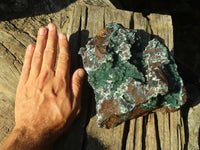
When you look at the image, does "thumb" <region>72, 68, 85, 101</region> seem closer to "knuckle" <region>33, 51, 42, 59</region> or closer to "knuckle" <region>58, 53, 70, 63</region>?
"knuckle" <region>58, 53, 70, 63</region>

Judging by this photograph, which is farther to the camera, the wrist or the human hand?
the human hand

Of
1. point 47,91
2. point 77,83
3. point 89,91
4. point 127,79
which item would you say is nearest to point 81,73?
point 77,83

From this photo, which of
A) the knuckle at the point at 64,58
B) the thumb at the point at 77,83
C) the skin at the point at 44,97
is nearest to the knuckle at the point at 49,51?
the skin at the point at 44,97

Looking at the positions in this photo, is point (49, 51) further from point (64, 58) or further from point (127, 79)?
point (127, 79)

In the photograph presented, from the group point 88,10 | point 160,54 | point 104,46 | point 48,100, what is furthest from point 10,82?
point 160,54

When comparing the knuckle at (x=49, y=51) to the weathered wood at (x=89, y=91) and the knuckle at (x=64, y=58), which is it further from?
the weathered wood at (x=89, y=91)

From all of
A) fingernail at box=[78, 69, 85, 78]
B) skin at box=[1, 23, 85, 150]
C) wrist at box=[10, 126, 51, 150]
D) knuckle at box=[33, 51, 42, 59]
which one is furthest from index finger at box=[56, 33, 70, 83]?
wrist at box=[10, 126, 51, 150]
